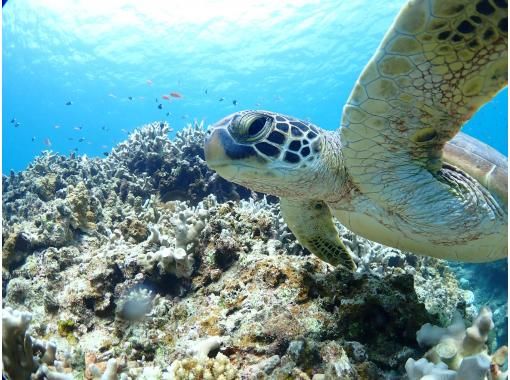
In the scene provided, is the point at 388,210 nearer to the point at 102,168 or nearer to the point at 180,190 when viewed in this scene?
the point at 180,190

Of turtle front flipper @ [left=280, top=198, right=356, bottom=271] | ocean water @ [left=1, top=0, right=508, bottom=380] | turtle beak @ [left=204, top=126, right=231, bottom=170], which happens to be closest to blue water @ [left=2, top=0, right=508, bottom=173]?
ocean water @ [left=1, top=0, right=508, bottom=380]

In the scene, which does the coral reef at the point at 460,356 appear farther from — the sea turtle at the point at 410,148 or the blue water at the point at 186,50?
the blue water at the point at 186,50

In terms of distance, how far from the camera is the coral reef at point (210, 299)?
5.30 ft

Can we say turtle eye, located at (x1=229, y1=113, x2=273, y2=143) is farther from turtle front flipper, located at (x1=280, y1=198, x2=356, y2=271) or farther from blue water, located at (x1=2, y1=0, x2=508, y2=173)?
blue water, located at (x1=2, y1=0, x2=508, y2=173)

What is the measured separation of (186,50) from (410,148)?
110 feet

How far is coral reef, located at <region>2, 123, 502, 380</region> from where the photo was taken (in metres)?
1.62

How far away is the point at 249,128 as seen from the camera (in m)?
1.92

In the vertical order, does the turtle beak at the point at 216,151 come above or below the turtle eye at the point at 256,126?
below

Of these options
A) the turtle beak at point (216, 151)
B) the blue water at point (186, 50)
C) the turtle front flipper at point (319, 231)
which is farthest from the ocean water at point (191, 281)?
the blue water at point (186, 50)

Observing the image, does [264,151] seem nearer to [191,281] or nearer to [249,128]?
[249,128]

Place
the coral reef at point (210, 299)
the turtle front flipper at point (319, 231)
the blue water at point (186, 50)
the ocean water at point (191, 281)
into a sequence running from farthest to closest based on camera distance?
the blue water at point (186, 50)
the turtle front flipper at point (319, 231)
the ocean water at point (191, 281)
the coral reef at point (210, 299)

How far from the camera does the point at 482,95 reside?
1.61 metres

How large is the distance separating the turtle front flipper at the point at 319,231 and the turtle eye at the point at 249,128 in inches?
27.1

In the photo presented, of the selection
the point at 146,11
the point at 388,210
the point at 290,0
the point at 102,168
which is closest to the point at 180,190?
the point at 102,168
